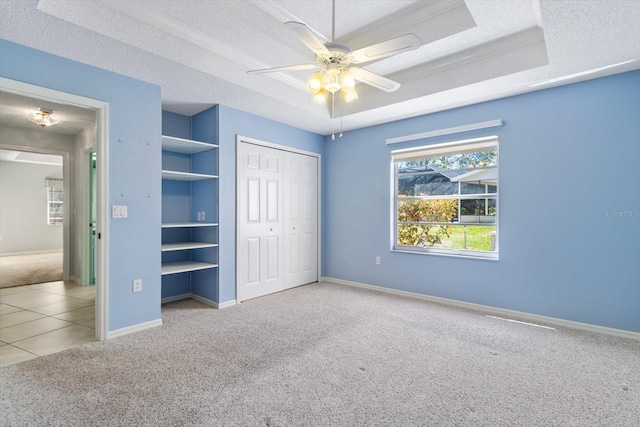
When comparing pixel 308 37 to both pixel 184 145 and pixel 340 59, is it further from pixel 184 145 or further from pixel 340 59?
pixel 184 145

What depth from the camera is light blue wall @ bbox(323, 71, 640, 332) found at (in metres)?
2.92

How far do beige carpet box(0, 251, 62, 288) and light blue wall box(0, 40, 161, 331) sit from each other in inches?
133

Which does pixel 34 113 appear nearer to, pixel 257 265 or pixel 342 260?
pixel 257 265

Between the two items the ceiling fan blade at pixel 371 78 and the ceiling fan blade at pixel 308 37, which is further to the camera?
the ceiling fan blade at pixel 371 78

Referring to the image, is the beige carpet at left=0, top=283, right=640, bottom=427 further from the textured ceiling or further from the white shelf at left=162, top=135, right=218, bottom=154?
the textured ceiling

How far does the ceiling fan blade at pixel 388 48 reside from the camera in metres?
1.86

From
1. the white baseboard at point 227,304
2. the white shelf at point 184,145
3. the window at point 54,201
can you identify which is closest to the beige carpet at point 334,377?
the white baseboard at point 227,304

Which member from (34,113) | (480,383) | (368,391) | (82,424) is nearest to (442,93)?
(480,383)

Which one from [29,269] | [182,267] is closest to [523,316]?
[182,267]

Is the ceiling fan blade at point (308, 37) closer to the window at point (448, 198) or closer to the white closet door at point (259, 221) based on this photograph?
the white closet door at point (259, 221)

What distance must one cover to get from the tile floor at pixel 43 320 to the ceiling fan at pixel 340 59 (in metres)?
2.89

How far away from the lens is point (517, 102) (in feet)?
11.4

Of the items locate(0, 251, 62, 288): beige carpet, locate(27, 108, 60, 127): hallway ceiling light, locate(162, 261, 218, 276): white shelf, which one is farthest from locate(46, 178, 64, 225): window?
locate(162, 261, 218, 276): white shelf

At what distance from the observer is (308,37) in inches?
74.6
